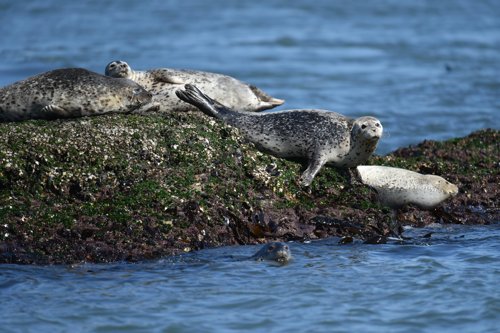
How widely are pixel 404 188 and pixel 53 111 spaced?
289cm

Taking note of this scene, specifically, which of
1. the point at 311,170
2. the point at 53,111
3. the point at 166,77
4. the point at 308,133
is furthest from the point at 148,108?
the point at 311,170

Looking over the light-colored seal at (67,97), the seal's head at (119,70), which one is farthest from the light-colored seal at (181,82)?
the light-colored seal at (67,97)

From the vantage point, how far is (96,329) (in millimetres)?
5945

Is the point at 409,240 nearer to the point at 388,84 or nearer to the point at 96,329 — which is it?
the point at 96,329

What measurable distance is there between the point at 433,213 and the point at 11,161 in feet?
11.2

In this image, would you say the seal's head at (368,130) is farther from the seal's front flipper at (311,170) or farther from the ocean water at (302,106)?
the ocean water at (302,106)

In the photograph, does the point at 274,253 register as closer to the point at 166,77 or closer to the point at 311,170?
the point at 311,170

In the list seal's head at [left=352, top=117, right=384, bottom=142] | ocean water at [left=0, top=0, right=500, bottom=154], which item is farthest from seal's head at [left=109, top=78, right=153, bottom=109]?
ocean water at [left=0, top=0, right=500, bottom=154]

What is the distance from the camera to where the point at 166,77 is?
9.16m

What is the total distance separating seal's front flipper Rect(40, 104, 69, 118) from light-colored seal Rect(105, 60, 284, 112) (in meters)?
0.96

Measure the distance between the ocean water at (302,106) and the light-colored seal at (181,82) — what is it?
1.70 meters

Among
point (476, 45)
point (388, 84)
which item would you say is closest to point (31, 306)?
point (388, 84)

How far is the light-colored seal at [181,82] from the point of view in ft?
29.3

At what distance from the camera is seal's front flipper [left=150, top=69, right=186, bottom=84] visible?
913 cm
